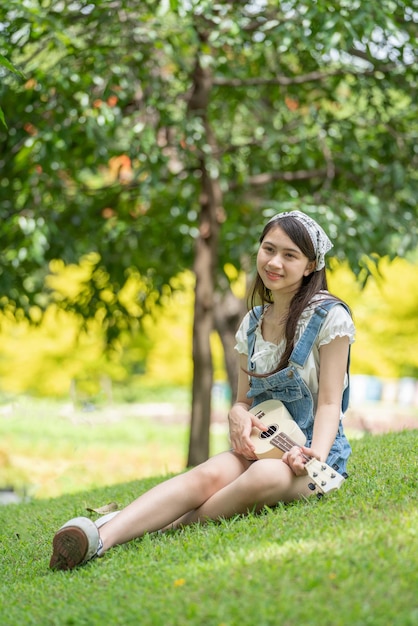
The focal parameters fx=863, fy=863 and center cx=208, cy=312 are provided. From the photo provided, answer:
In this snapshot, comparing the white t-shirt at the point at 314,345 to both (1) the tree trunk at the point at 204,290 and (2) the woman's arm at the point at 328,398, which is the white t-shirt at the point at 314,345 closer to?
(2) the woman's arm at the point at 328,398

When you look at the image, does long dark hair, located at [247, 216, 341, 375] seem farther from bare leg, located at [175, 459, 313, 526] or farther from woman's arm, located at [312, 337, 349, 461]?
bare leg, located at [175, 459, 313, 526]

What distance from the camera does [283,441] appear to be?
3336 mm

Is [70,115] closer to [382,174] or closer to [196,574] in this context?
[382,174]

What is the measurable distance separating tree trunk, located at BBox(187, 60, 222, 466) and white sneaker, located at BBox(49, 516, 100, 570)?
163 inches

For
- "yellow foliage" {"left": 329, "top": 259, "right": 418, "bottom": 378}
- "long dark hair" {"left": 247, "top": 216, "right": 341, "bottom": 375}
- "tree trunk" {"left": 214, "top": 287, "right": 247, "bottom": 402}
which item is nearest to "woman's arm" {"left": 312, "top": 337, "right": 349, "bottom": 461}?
"long dark hair" {"left": 247, "top": 216, "right": 341, "bottom": 375}

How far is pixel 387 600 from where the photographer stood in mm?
2295

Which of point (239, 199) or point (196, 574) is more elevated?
point (196, 574)

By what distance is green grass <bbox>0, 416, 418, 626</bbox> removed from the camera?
2326mm

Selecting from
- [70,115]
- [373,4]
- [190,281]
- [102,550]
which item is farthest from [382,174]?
[190,281]

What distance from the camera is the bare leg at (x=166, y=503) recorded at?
10.5ft

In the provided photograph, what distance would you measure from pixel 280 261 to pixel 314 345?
0.36 m

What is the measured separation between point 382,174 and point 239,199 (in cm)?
146

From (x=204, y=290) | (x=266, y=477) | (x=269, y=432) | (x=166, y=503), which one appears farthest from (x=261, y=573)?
(x=204, y=290)

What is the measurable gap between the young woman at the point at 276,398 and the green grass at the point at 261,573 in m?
0.08
